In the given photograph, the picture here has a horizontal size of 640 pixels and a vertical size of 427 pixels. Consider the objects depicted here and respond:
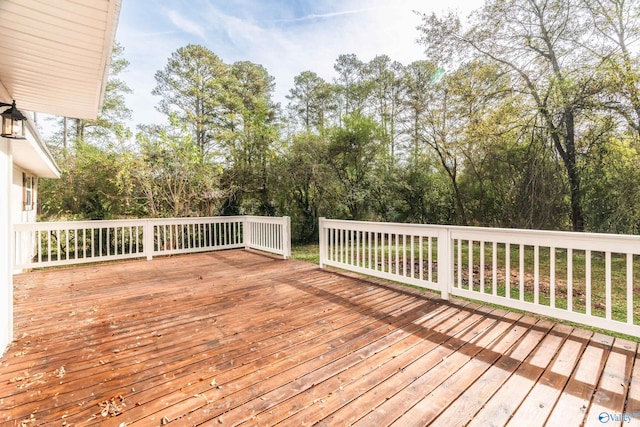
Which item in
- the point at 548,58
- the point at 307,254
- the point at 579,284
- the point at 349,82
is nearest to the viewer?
the point at 579,284

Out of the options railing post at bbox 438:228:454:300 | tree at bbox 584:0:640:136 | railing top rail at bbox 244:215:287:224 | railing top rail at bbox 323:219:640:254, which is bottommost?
railing post at bbox 438:228:454:300

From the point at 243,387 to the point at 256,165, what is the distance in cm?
761

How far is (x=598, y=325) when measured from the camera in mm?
2369

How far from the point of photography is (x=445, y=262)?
11.1 feet

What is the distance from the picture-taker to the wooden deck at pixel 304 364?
5.07ft

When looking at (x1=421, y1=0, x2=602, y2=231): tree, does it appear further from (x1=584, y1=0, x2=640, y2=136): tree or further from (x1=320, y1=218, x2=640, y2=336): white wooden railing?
(x1=320, y1=218, x2=640, y2=336): white wooden railing

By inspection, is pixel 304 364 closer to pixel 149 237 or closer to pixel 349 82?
pixel 149 237

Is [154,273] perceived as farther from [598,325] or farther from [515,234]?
[598,325]

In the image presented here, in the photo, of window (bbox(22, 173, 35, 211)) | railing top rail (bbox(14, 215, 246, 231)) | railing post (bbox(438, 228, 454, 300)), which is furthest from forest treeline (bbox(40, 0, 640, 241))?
railing post (bbox(438, 228, 454, 300))

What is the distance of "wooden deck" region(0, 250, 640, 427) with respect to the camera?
5.07 ft

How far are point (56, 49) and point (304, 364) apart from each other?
107 inches

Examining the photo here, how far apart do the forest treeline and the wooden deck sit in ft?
16.1

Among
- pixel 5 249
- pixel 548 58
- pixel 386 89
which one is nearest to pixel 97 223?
pixel 5 249

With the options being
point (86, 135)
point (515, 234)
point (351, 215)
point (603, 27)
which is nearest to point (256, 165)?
point (351, 215)
